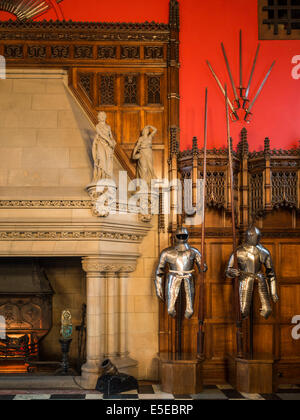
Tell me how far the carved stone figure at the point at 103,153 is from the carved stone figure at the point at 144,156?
0.64m

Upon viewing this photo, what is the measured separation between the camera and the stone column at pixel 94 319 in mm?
6500

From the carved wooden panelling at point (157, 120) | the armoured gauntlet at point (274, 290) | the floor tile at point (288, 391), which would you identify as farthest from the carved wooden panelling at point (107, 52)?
the floor tile at point (288, 391)

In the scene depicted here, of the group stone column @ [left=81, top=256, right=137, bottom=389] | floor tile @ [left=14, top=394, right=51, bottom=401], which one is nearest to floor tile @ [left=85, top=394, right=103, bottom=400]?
stone column @ [left=81, top=256, right=137, bottom=389]

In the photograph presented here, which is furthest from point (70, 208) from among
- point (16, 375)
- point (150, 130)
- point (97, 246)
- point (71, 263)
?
point (16, 375)

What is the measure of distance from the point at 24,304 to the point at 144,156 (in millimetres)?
2847

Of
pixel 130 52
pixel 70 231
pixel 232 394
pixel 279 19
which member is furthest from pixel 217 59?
pixel 232 394

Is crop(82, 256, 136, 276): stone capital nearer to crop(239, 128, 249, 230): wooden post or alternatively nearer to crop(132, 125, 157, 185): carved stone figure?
crop(132, 125, 157, 185): carved stone figure

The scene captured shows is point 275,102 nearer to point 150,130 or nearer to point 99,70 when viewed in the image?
point 150,130

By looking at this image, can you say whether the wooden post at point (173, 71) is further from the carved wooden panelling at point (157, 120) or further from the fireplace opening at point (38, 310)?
the fireplace opening at point (38, 310)

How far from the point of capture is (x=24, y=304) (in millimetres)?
7391

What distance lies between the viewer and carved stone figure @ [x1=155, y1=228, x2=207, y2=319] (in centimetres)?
659

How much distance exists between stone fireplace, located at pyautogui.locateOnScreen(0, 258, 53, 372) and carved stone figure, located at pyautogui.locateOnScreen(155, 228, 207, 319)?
1.86m

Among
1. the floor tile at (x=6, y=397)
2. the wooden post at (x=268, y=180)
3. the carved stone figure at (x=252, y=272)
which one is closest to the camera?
the floor tile at (x=6, y=397)

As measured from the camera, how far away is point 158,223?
289 inches
